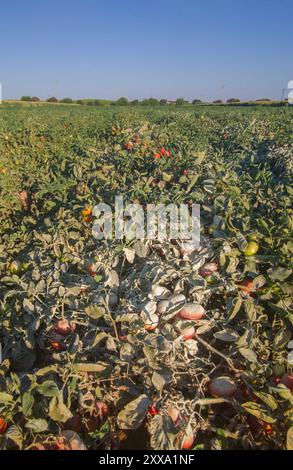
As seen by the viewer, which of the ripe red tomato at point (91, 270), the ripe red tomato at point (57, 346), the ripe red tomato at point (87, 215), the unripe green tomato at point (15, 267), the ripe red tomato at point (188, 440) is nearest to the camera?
the ripe red tomato at point (188, 440)

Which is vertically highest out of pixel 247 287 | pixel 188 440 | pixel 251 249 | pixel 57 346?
pixel 251 249

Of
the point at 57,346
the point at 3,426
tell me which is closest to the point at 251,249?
the point at 57,346

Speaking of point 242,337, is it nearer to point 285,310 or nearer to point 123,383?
point 285,310

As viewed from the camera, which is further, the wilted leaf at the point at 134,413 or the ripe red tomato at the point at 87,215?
the ripe red tomato at the point at 87,215

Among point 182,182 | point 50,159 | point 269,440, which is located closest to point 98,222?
point 182,182

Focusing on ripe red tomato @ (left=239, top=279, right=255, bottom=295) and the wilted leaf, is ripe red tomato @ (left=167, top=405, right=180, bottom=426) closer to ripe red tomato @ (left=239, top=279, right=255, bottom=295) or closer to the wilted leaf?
the wilted leaf

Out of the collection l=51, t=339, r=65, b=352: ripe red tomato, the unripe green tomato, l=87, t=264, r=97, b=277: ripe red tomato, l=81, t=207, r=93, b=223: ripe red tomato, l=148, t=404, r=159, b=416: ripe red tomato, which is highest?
l=81, t=207, r=93, b=223: ripe red tomato

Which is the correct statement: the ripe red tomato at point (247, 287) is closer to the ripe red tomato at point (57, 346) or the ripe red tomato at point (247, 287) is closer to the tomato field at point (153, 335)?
the tomato field at point (153, 335)

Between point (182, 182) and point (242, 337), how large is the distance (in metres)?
1.72

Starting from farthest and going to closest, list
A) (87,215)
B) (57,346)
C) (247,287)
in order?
1. (87,215)
2. (247,287)
3. (57,346)

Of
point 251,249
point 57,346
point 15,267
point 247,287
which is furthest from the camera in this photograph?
point 15,267

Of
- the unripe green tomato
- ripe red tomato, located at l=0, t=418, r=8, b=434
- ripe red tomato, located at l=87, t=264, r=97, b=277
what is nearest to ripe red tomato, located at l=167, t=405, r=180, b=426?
ripe red tomato, located at l=0, t=418, r=8, b=434

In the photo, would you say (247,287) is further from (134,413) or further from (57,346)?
(57,346)

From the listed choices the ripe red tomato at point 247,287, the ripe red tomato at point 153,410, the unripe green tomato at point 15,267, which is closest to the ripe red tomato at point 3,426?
the ripe red tomato at point 153,410
